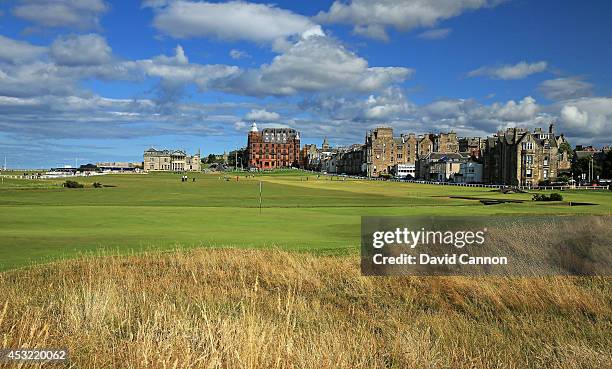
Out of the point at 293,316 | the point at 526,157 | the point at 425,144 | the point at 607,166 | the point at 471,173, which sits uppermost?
the point at 425,144

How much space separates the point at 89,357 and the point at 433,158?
553 feet

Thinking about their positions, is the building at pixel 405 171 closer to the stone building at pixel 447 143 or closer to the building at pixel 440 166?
the building at pixel 440 166

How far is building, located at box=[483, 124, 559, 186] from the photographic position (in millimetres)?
128750

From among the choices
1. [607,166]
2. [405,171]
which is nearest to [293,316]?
[607,166]

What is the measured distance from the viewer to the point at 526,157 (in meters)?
129

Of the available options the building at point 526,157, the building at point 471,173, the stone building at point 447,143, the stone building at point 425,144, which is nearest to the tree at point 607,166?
the building at point 526,157

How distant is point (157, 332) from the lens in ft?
34.8

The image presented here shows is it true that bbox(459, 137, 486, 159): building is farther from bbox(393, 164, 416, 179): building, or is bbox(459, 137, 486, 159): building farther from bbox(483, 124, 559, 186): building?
bbox(483, 124, 559, 186): building

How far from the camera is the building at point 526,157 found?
128750 mm

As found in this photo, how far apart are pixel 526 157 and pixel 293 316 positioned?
5009 inches

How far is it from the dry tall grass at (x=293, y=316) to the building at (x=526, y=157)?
392 feet

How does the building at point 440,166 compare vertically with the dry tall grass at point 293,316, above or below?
above

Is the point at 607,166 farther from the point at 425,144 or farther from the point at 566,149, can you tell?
the point at 425,144

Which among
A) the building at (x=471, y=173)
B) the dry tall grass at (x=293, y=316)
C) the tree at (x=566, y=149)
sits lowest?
the dry tall grass at (x=293, y=316)
